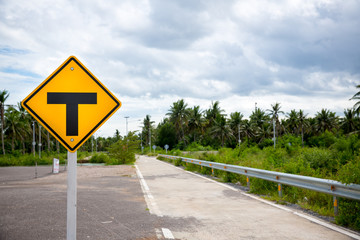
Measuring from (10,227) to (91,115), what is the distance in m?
4.30

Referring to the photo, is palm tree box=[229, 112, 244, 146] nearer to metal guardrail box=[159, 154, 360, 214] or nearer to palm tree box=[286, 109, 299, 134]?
palm tree box=[286, 109, 299, 134]

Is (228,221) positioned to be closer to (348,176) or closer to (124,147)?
(348,176)

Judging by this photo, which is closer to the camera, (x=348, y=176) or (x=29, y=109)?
(x=29, y=109)

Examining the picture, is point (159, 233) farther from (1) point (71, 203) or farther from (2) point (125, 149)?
Result: (2) point (125, 149)

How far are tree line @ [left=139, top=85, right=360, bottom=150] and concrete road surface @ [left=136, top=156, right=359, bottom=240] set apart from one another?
61.5 m

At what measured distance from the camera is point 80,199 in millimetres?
9328

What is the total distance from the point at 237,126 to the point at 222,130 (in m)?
9.45

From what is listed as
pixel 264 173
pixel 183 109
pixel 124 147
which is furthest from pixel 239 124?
pixel 264 173

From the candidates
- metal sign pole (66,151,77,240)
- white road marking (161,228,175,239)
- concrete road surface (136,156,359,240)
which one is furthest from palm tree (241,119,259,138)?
metal sign pole (66,151,77,240)

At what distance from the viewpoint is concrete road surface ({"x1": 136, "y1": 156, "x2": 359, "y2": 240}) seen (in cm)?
552

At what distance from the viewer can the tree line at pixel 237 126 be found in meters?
79.1

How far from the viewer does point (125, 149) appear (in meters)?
33.1

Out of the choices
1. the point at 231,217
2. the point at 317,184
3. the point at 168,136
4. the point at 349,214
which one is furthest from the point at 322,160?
the point at 168,136

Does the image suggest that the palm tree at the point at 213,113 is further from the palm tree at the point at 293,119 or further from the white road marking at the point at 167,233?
the white road marking at the point at 167,233
